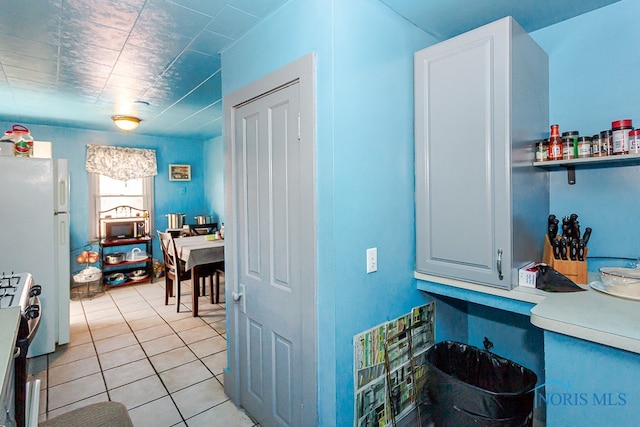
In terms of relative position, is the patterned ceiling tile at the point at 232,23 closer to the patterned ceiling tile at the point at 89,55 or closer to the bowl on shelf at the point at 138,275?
the patterned ceiling tile at the point at 89,55

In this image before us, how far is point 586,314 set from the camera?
1.19 metres

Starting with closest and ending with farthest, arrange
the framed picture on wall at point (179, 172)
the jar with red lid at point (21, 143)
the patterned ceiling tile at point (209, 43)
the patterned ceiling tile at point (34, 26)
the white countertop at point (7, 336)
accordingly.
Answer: the white countertop at point (7, 336) → the patterned ceiling tile at point (34, 26) → the patterned ceiling tile at point (209, 43) → the jar with red lid at point (21, 143) → the framed picture on wall at point (179, 172)

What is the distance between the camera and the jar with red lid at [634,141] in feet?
4.67

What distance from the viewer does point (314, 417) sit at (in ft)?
5.11

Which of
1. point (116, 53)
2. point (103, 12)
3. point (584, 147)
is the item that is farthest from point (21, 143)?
point (584, 147)

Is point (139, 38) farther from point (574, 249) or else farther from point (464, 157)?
point (574, 249)

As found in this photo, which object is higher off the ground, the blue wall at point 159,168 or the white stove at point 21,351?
the blue wall at point 159,168

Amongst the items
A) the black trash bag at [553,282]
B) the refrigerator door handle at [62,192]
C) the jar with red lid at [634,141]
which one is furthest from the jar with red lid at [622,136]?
the refrigerator door handle at [62,192]

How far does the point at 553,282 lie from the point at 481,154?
672 mm

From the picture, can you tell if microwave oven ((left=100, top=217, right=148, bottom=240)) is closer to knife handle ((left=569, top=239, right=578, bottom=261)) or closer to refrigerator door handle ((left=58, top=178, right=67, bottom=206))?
refrigerator door handle ((left=58, top=178, right=67, bottom=206))

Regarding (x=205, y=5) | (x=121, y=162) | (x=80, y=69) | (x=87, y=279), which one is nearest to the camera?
(x=205, y=5)

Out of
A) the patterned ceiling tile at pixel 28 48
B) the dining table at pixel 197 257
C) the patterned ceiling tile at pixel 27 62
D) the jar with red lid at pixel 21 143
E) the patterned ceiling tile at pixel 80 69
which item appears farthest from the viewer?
the dining table at pixel 197 257

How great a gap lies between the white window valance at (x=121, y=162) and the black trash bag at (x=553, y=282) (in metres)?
5.68

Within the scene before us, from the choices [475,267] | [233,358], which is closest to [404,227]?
[475,267]
